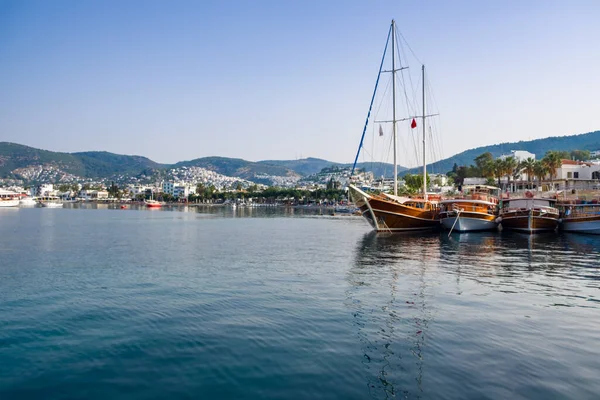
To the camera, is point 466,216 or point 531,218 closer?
point 531,218

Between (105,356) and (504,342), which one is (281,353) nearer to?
(105,356)

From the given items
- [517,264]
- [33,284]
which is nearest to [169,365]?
[33,284]

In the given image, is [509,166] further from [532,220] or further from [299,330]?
[299,330]

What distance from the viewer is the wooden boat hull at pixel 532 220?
2205 inches

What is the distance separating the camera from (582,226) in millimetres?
55781

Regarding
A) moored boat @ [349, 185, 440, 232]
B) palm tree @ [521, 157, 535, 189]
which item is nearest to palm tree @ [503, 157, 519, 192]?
palm tree @ [521, 157, 535, 189]

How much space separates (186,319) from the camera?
55.8 feet

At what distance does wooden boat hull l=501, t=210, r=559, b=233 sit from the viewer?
56000 mm

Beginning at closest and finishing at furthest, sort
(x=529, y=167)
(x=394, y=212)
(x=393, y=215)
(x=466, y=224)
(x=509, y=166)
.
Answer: (x=394, y=212) → (x=393, y=215) → (x=466, y=224) → (x=529, y=167) → (x=509, y=166)

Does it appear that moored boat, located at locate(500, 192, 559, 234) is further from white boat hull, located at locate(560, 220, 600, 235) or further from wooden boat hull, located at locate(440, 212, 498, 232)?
wooden boat hull, located at locate(440, 212, 498, 232)

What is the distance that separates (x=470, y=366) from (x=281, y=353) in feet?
16.9

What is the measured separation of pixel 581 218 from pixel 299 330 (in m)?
52.7

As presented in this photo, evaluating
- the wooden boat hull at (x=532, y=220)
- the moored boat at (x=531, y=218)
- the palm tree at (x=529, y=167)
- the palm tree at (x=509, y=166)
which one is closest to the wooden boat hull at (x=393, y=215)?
the moored boat at (x=531, y=218)

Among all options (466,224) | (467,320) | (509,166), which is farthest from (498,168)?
(467,320)
